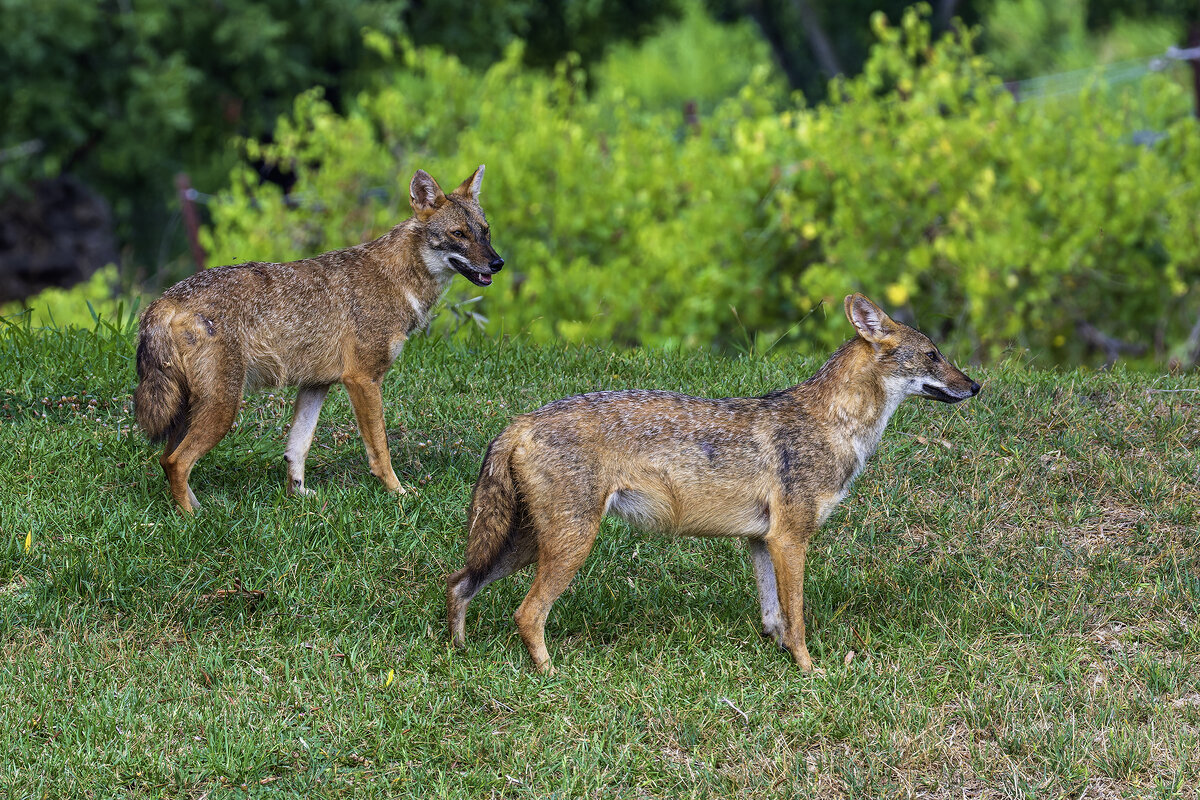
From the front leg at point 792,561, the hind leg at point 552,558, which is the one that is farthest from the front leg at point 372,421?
the front leg at point 792,561

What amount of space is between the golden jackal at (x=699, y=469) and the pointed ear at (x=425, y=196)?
2184 mm

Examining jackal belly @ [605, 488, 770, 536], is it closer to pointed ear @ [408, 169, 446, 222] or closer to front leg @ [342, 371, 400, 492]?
front leg @ [342, 371, 400, 492]

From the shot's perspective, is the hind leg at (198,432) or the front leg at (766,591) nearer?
the front leg at (766,591)

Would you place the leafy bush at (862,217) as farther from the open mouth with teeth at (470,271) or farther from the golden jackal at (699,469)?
the golden jackal at (699,469)

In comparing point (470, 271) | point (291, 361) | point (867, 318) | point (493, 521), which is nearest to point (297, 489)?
point (291, 361)

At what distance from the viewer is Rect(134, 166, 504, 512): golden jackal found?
6812 millimetres

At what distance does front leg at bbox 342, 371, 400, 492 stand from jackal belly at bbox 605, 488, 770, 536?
181 cm

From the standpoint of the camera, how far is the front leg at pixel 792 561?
597 cm

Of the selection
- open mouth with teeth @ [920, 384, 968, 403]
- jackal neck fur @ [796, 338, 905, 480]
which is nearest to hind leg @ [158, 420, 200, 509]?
jackal neck fur @ [796, 338, 905, 480]

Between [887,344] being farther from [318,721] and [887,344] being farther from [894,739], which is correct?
[318,721]

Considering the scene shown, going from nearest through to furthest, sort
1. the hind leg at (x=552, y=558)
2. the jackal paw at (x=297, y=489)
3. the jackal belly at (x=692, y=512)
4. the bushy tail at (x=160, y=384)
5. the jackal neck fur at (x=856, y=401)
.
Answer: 1. the hind leg at (x=552, y=558)
2. the jackal belly at (x=692, y=512)
3. the jackal neck fur at (x=856, y=401)
4. the bushy tail at (x=160, y=384)
5. the jackal paw at (x=297, y=489)

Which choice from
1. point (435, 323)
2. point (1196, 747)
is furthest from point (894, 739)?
point (435, 323)

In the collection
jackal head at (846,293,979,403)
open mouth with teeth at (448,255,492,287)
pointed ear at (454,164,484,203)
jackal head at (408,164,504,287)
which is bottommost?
jackal head at (846,293,979,403)

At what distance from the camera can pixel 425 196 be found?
304 inches
